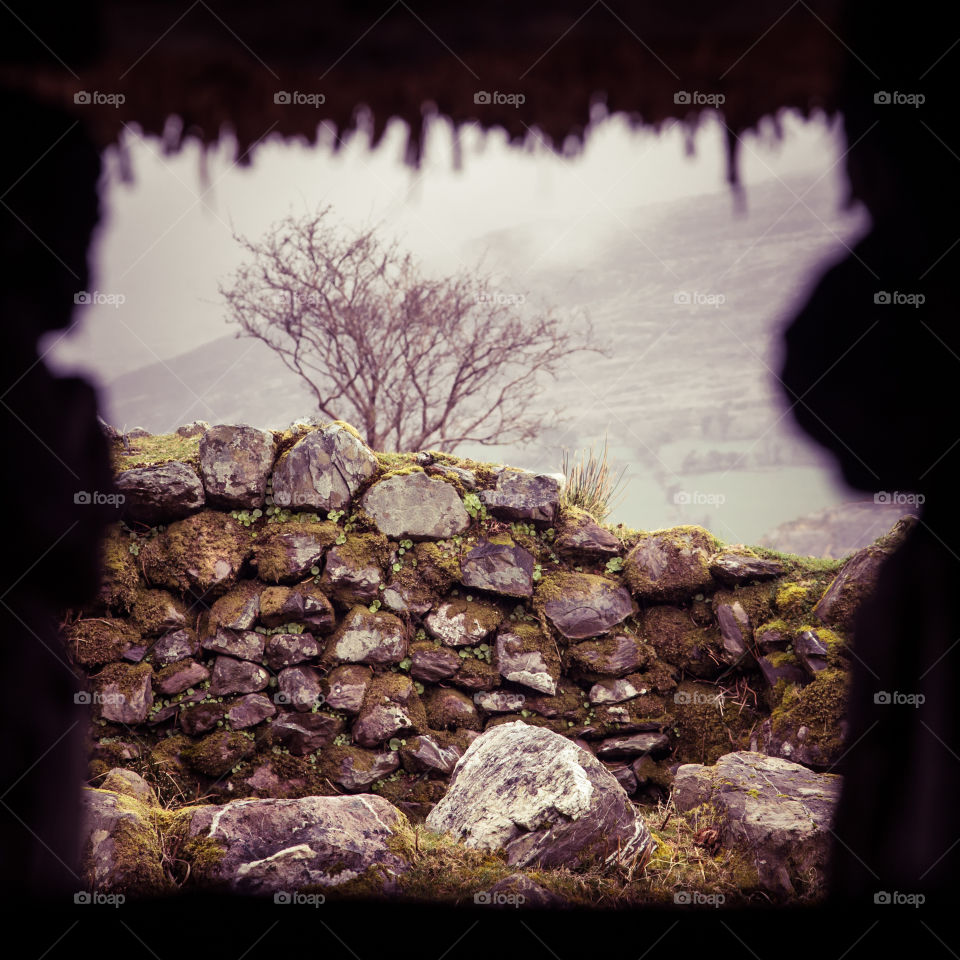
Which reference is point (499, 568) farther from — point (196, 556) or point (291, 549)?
point (196, 556)

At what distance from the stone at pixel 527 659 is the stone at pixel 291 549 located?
1.11m

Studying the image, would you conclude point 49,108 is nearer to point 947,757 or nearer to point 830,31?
point 830,31

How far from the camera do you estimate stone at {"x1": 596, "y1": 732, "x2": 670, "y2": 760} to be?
3598 mm

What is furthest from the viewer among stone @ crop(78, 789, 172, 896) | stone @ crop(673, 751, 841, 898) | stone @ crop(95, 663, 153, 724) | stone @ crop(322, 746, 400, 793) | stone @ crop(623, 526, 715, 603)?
stone @ crop(623, 526, 715, 603)

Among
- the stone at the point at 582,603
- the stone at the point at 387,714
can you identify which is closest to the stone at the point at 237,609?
the stone at the point at 387,714

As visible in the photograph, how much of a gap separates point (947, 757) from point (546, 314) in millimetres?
6423

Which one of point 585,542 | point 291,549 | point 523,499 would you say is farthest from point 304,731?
point 585,542

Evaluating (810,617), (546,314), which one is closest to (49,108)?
(810,617)

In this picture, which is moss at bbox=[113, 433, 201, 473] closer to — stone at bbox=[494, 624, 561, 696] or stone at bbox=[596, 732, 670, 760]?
stone at bbox=[494, 624, 561, 696]

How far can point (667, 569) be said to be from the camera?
156 inches

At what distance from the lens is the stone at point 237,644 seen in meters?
3.54

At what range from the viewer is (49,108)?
1.93m

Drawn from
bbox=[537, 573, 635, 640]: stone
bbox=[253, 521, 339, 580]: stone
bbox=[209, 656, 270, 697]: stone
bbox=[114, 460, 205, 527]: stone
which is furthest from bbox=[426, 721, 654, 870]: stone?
bbox=[114, 460, 205, 527]: stone

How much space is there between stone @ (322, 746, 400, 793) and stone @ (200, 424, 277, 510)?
1426 millimetres
